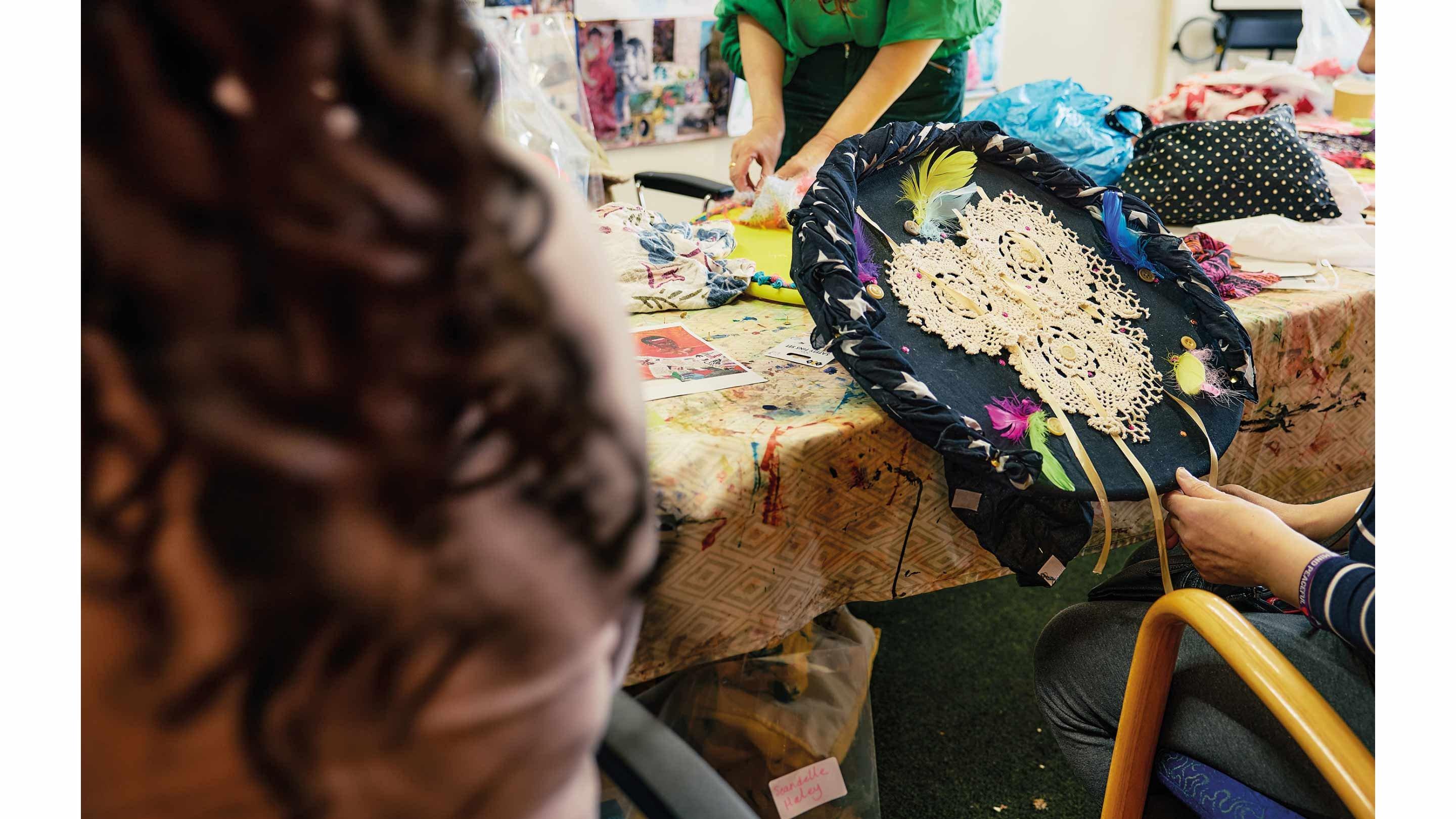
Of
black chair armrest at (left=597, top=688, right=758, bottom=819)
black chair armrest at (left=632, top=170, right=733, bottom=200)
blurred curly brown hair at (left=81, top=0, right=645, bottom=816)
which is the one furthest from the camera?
black chair armrest at (left=632, top=170, right=733, bottom=200)

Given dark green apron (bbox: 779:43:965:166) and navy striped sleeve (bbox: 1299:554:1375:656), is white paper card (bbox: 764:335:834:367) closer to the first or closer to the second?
navy striped sleeve (bbox: 1299:554:1375:656)

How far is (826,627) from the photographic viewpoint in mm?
1272

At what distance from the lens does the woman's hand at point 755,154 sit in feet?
6.08

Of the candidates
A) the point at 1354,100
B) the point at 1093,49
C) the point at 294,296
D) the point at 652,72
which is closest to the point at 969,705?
the point at 294,296

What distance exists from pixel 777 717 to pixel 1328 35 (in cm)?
390

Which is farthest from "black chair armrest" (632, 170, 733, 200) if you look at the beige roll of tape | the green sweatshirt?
the beige roll of tape

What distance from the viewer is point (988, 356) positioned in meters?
1.02

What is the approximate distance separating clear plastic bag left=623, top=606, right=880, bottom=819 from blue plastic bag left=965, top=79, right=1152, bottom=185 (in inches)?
49.1

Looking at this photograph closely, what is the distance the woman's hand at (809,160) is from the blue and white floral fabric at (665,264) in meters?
0.28

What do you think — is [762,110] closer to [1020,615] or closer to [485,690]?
[1020,615]

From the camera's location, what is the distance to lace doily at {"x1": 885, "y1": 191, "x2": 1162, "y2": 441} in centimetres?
102

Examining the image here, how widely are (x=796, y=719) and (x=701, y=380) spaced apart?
0.44m

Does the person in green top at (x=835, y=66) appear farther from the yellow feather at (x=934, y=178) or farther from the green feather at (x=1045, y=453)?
the green feather at (x=1045, y=453)

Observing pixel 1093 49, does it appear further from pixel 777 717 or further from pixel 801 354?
pixel 777 717
